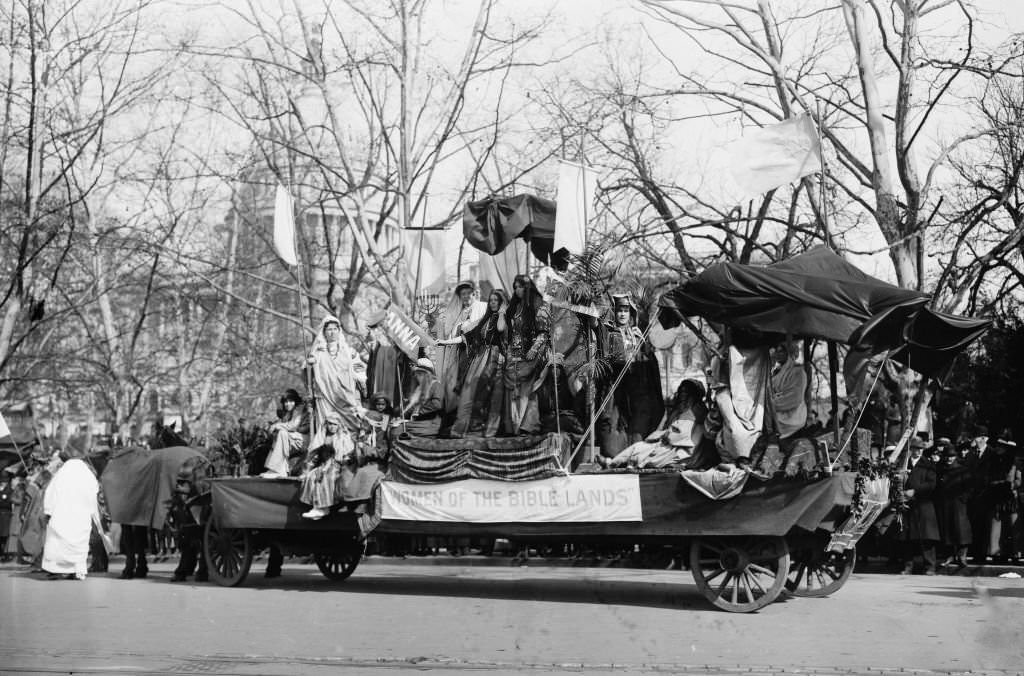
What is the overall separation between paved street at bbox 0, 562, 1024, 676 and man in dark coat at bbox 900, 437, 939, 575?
4.66ft

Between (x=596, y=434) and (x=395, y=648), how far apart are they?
16.4ft

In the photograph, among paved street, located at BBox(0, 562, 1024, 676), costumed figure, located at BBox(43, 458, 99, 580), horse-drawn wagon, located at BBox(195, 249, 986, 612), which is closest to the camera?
paved street, located at BBox(0, 562, 1024, 676)

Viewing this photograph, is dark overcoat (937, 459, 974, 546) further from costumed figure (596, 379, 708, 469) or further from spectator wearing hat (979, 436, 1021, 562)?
costumed figure (596, 379, 708, 469)

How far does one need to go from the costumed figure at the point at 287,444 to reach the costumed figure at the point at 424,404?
126cm

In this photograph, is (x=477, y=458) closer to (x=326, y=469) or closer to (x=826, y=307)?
(x=326, y=469)

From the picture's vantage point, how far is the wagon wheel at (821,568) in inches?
522

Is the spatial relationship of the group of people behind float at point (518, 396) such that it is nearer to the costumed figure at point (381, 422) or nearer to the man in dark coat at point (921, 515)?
the costumed figure at point (381, 422)

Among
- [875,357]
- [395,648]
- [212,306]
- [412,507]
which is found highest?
[212,306]

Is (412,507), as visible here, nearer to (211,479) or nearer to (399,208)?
(211,479)

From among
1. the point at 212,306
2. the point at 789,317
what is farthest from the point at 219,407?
the point at 789,317

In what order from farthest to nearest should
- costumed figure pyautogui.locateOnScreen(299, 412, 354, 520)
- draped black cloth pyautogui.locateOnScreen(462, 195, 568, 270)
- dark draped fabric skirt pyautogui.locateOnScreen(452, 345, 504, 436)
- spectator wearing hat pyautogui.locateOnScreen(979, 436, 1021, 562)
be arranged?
spectator wearing hat pyautogui.locateOnScreen(979, 436, 1021, 562) < draped black cloth pyautogui.locateOnScreen(462, 195, 568, 270) < dark draped fabric skirt pyautogui.locateOnScreen(452, 345, 504, 436) < costumed figure pyautogui.locateOnScreen(299, 412, 354, 520)

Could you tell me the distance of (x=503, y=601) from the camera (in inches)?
529

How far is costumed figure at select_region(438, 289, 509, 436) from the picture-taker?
1482 centimetres

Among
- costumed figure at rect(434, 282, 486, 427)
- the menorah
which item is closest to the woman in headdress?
costumed figure at rect(434, 282, 486, 427)
